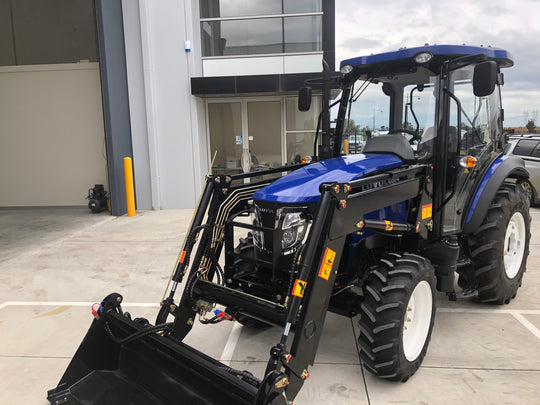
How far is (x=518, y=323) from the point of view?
3924 millimetres

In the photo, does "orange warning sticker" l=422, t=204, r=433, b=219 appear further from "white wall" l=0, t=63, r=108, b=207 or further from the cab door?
"white wall" l=0, t=63, r=108, b=207

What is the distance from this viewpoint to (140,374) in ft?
8.80

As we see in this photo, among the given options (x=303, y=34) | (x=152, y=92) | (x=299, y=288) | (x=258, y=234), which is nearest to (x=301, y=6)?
(x=303, y=34)

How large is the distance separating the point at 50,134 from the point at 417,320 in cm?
1052

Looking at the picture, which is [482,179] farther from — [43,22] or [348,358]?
[43,22]

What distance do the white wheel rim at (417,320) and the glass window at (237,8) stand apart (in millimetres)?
9032

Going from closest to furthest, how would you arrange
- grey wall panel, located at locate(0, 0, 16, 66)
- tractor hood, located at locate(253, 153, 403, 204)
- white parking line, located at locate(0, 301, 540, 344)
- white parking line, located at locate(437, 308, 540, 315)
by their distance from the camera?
1. tractor hood, located at locate(253, 153, 403, 204)
2. white parking line, located at locate(0, 301, 540, 344)
3. white parking line, located at locate(437, 308, 540, 315)
4. grey wall panel, located at locate(0, 0, 16, 66)

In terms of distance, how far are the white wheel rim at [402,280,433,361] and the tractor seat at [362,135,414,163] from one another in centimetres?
113

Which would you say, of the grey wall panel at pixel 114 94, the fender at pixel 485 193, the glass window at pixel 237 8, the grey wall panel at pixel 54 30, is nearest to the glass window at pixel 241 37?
the glass window at pixel 237 8

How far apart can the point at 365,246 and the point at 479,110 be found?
1.79 meters

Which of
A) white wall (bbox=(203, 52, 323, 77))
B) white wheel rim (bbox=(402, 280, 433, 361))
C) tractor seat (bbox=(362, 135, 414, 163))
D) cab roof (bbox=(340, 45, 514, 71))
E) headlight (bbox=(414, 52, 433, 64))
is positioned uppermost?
white wall (bbox=(203, 52, 323, 77))

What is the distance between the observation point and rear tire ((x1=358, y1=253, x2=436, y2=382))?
2.82 meters

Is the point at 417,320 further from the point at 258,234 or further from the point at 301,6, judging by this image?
the point at 301,6

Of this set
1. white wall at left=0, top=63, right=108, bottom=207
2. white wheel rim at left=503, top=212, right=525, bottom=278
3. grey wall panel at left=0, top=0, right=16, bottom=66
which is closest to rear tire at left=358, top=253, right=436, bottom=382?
white wheel rim at left=503, top=212, right=525, bottom=278
